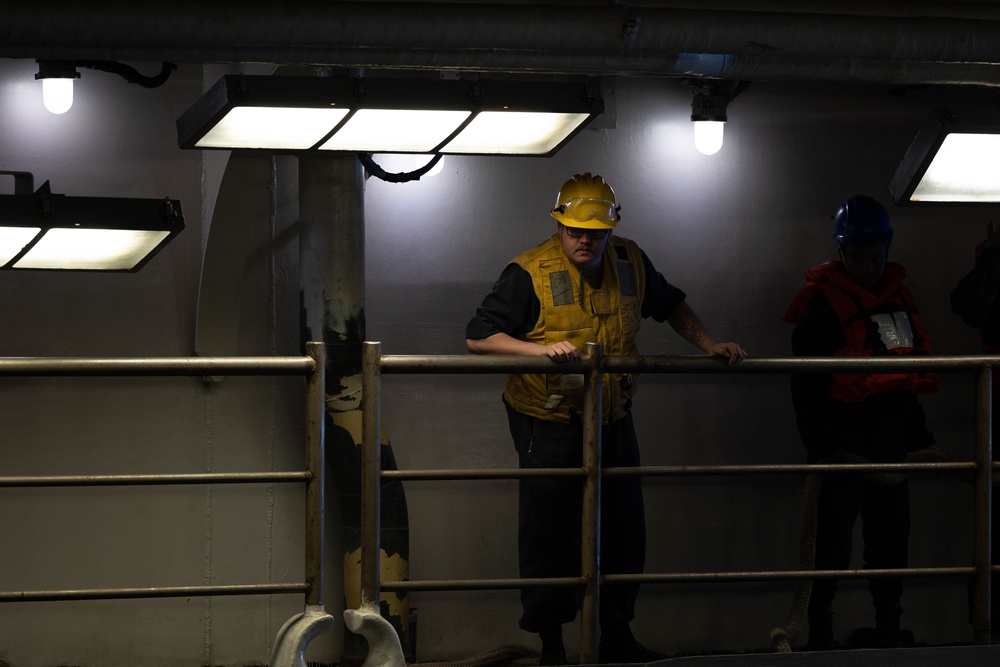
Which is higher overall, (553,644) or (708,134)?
(708,134)

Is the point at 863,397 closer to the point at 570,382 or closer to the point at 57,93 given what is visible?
the point at 570,382

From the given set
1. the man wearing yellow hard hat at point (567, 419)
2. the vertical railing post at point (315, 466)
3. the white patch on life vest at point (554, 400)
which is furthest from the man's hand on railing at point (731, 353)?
the vertical railing post at point (315, 466)

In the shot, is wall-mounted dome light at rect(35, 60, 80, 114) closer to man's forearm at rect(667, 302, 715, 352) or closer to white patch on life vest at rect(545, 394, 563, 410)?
white patch on life vest at rect(545, 394, 563, 410)

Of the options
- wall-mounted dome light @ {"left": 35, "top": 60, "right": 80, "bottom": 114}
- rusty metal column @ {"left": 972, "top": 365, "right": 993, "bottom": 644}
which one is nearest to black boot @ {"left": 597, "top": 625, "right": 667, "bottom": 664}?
rusty metal column @ {"left": 972, "top": 365, "right": 993, "bottom": 644}

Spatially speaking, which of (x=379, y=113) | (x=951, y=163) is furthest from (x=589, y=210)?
(x=951, y=163)

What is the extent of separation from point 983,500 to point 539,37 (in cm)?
201

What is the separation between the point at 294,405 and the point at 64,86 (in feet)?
6.07

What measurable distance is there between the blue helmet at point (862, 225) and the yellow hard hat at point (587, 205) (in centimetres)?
129

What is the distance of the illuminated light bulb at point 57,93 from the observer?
17.4 feet

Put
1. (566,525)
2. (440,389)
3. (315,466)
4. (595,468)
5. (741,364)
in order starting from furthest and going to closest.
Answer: (440,389) → (566,525) → (741,364) → (595,468) → (315,466)

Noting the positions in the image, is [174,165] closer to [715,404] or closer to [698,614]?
[715,404]

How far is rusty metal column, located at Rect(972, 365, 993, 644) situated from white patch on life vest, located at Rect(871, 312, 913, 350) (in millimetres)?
1373

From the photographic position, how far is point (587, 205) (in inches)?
187

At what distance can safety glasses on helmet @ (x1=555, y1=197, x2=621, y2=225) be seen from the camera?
4719 millimetres
